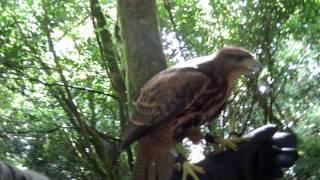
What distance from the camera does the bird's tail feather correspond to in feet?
5.88

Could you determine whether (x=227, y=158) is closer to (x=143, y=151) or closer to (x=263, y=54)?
(x=143, y=151)

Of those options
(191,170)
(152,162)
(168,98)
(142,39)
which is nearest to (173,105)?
(168,98)

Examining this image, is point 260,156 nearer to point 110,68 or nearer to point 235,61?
point 235,61

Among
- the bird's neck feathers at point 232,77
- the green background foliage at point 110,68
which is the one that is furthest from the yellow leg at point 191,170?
the green background foliage at point 110,68

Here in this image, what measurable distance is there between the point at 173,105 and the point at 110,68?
160cm

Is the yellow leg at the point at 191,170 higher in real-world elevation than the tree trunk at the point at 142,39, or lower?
lower

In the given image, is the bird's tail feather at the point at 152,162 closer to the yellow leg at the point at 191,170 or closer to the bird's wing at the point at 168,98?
the bird's wing at the point at 168,98

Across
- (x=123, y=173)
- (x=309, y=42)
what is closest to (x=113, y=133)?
(x=123, y=173)

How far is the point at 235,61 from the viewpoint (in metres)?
1.92

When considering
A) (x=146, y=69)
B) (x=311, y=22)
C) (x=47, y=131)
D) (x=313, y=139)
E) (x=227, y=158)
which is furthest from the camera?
(x=47, y=131)

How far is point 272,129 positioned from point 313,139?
1.28 metres

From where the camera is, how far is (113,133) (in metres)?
3.68

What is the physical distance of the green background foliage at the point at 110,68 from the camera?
123 inches

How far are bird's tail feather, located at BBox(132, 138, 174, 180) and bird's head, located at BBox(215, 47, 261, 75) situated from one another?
31cm
